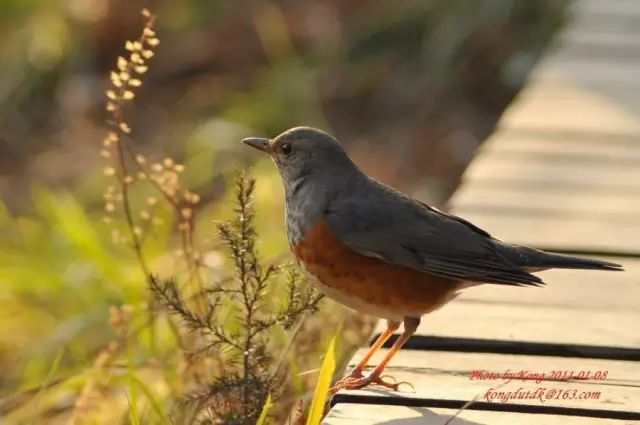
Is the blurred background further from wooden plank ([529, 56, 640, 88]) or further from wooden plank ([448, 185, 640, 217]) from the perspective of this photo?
wooden plank ([448, 185, 640, 217])

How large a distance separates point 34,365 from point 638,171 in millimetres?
2395

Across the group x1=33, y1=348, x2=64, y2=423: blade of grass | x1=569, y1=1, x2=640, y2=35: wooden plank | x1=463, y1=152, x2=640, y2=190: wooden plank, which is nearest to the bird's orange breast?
x1=33, y1=348, x2=64, y2=423: blade of grass

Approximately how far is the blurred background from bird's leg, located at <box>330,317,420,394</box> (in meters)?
3.16

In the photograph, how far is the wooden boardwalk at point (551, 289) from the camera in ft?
11.6

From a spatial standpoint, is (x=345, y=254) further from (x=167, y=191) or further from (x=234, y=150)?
(x=234, y=150)

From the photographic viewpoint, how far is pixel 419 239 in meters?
3.92

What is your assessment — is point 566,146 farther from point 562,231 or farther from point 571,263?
point 571,263

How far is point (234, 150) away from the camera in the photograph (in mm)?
8023

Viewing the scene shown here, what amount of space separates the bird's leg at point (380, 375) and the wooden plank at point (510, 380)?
0.07 feet

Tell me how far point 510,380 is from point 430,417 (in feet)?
0.98

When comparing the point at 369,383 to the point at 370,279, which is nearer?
the point at 369,383

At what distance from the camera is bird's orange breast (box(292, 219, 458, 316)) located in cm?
382

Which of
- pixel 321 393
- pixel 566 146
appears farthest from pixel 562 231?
pixel 321 393

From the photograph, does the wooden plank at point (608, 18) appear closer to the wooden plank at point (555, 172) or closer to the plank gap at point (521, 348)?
the wooden plank at point (555, 172)
